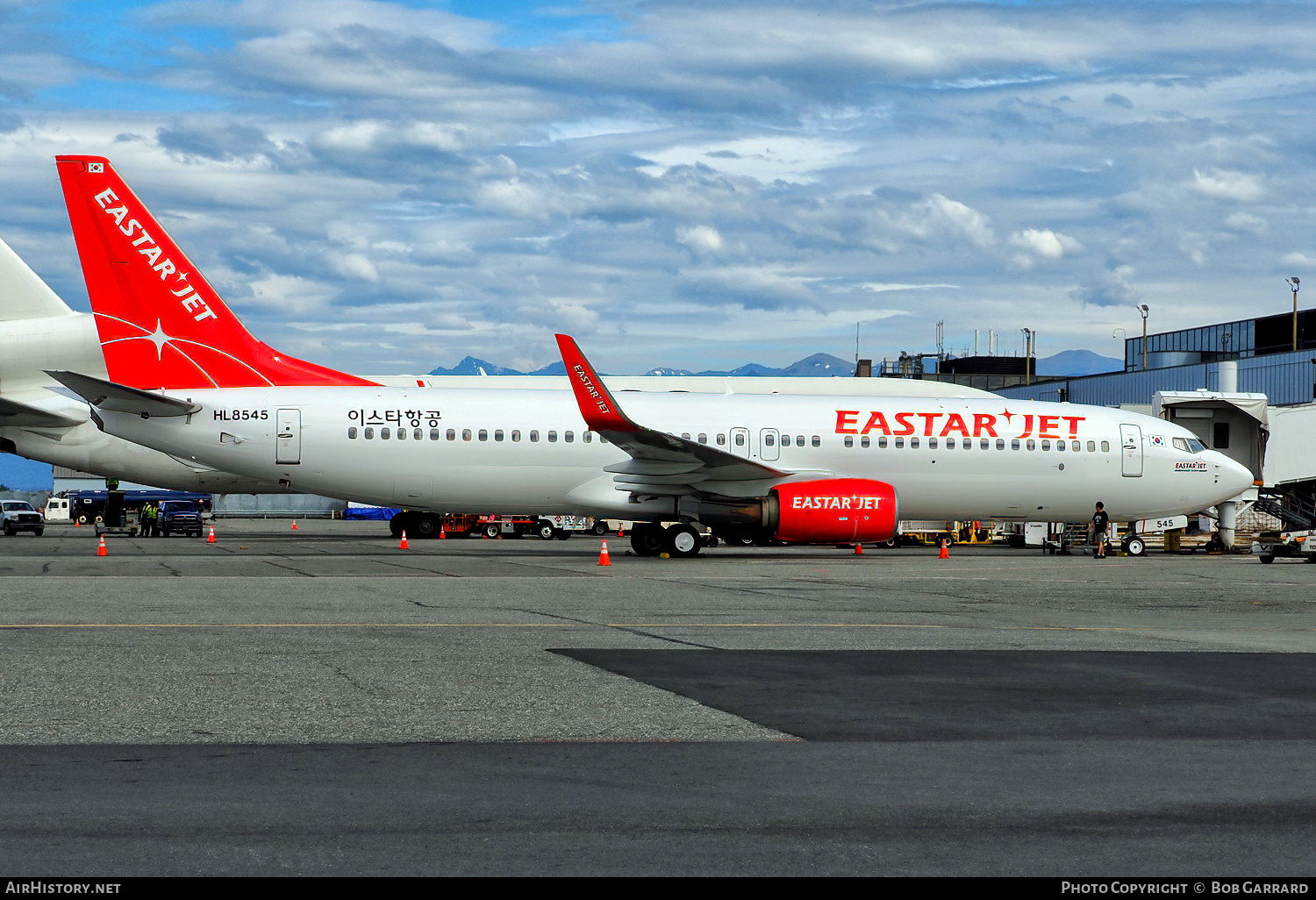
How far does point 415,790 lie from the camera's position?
Answer: 5977 millimetres

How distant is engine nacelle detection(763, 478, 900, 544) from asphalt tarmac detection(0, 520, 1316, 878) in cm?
1122

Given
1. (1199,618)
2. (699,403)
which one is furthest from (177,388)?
(1199,618)

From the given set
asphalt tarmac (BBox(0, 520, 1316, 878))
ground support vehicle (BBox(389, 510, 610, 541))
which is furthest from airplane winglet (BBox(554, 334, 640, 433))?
Answer: ground support vehicle (BBox(389, 510, 610, 541))

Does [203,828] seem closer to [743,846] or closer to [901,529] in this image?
[743,846]

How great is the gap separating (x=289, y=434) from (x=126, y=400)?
11.1 feet

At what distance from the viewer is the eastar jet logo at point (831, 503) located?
89.5ft

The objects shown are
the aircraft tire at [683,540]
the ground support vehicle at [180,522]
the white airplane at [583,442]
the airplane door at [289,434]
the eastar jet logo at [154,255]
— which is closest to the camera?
the white airplane at [583,442]

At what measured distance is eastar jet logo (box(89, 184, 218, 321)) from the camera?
28.2m

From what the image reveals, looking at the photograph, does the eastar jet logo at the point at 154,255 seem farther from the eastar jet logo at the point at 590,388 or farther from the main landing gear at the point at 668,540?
the main landing gear at the point at 668,540

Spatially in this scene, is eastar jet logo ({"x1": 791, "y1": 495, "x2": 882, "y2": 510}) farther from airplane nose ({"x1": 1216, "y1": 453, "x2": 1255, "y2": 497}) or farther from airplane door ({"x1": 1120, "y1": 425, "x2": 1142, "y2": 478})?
airplane nose ({"x1": 1216, "y1": 453, "x2": 1255, "y2": 497})

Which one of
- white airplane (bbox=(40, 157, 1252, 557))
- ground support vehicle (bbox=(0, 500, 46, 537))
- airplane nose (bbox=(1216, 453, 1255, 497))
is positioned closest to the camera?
white airplane (bbox=(40, 157, 1252, 557))

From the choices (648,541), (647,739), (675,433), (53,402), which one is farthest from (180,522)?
(647,739)

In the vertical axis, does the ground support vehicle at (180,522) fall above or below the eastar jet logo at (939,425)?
below

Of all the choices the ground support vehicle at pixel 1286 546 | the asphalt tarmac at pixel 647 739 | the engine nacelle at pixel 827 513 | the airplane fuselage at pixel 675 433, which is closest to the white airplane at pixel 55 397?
the airplane fuselage at pixel 675 433
